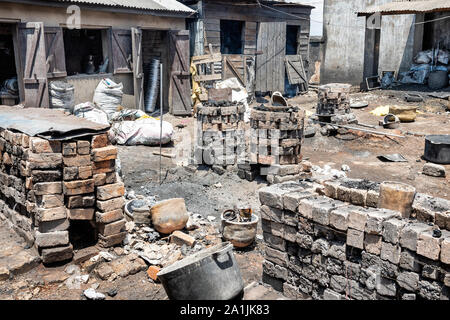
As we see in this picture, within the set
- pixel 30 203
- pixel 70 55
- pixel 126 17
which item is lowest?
pixel 30 203

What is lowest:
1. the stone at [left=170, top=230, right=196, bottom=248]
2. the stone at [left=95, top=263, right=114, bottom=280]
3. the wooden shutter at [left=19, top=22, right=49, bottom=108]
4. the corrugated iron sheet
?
the stone at [left=95, top=263, right=114, bottom=280]

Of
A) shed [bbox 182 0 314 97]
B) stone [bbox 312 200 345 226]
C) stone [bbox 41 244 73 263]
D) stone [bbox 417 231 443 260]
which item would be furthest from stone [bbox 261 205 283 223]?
shed [bbox 182 0 314 97]

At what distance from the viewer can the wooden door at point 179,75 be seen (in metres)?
14.2

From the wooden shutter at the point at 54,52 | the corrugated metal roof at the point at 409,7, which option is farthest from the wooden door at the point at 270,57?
the wooden shutter at the point at 54,52

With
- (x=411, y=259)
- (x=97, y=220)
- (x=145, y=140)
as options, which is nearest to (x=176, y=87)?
(x=145, y=140)

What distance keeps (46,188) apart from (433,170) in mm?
7916

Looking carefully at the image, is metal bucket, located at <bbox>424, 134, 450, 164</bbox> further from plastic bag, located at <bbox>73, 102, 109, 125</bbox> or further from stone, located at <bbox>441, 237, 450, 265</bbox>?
plastic bag, located at <bbox>73, 102, 109, 125</bbox>

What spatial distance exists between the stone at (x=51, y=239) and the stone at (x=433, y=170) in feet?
25.2

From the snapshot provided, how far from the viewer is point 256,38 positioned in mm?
17312

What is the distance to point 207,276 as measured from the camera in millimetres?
3934

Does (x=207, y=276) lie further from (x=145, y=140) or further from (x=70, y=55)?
(x=70, y=55)

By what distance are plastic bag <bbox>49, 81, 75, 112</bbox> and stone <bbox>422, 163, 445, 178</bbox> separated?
8877mm

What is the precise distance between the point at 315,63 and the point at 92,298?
25475mm

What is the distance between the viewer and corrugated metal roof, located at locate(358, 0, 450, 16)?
15.4 m
